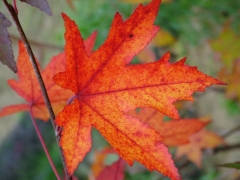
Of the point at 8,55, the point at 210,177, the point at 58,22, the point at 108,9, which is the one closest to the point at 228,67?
the point at 210,177

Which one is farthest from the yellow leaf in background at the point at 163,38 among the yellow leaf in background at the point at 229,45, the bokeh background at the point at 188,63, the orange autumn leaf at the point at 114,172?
the orange autumn leaf at the point at 114,172

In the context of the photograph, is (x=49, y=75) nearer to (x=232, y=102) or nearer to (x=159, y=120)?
(x=159, y=120)

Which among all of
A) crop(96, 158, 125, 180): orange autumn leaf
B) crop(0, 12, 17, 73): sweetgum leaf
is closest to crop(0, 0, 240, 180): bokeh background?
crop(96, 158, 125, 180): orange autumn leaf

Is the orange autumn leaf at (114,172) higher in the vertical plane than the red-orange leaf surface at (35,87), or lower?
lower

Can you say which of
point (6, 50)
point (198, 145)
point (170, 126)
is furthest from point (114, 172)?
point (198, 145)

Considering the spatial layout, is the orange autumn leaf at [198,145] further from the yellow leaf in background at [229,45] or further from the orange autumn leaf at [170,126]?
the orange autumn leaf at [170,126]

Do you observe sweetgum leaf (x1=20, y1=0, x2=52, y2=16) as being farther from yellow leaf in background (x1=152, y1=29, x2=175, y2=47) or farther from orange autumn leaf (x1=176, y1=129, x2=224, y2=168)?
yellow leaf in background (x1=152, y1=29, x2=175, y2=47)
